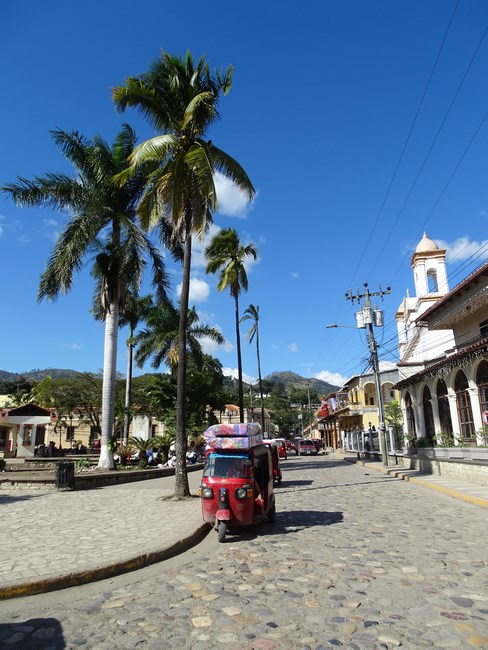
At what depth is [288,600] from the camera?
5219 millimetres

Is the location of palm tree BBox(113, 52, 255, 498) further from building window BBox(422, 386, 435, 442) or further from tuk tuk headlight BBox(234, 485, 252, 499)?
building window BBox(422, 386, 435, 442)

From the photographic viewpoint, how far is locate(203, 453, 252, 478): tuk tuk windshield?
9.03 meters

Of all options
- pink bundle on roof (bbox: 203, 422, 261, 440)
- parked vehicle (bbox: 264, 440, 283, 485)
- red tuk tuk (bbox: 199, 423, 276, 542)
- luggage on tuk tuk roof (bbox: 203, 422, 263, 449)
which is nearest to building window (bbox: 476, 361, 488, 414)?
parked vehicle (bbox: 264, 440, 283, 485)

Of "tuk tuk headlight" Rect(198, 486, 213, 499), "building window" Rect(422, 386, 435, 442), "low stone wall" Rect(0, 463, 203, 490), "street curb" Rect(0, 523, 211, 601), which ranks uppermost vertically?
"building window" Rect(422, 386, 435, 442)

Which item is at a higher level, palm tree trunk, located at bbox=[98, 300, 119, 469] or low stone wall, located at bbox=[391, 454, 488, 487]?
palm tree trunk, located at bbox=[98, 300, 119, 469]

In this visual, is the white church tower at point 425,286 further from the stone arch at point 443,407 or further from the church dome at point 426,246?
the stone arch at point 443,407

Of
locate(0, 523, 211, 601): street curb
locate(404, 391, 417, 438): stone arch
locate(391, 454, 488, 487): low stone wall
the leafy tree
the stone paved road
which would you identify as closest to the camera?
the stone paved road

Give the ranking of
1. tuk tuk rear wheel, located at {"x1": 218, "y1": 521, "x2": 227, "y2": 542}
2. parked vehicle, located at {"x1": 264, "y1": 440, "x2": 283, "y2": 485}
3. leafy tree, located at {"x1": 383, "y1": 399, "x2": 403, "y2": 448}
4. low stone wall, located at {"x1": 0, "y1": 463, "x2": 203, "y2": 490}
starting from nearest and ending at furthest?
tuk tuk rear wheel, located at {"x1": 218, "y1": 521, "x2": 227, "y2": 542} < parked vehicle, located at {"x1": 264, "y1": 440, "x2": 283, "y2": 485} < low stone wall, located at {"x1": 0, "y1": 463, "x2": 203, "y2": 490} < leafy tree, located at {"x1": 383, "y1": 399, "x2": 403, "y2": 448}

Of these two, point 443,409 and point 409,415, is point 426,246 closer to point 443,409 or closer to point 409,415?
point 409,415

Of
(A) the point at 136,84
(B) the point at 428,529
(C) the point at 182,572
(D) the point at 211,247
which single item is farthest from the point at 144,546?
(D) the point at 211,247

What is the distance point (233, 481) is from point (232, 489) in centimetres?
16

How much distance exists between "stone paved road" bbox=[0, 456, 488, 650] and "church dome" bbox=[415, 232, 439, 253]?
28695 millimetres

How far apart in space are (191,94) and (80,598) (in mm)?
13427

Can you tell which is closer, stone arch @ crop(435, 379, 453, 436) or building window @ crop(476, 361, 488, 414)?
building window @ crop(476, 361, 488, 414)
